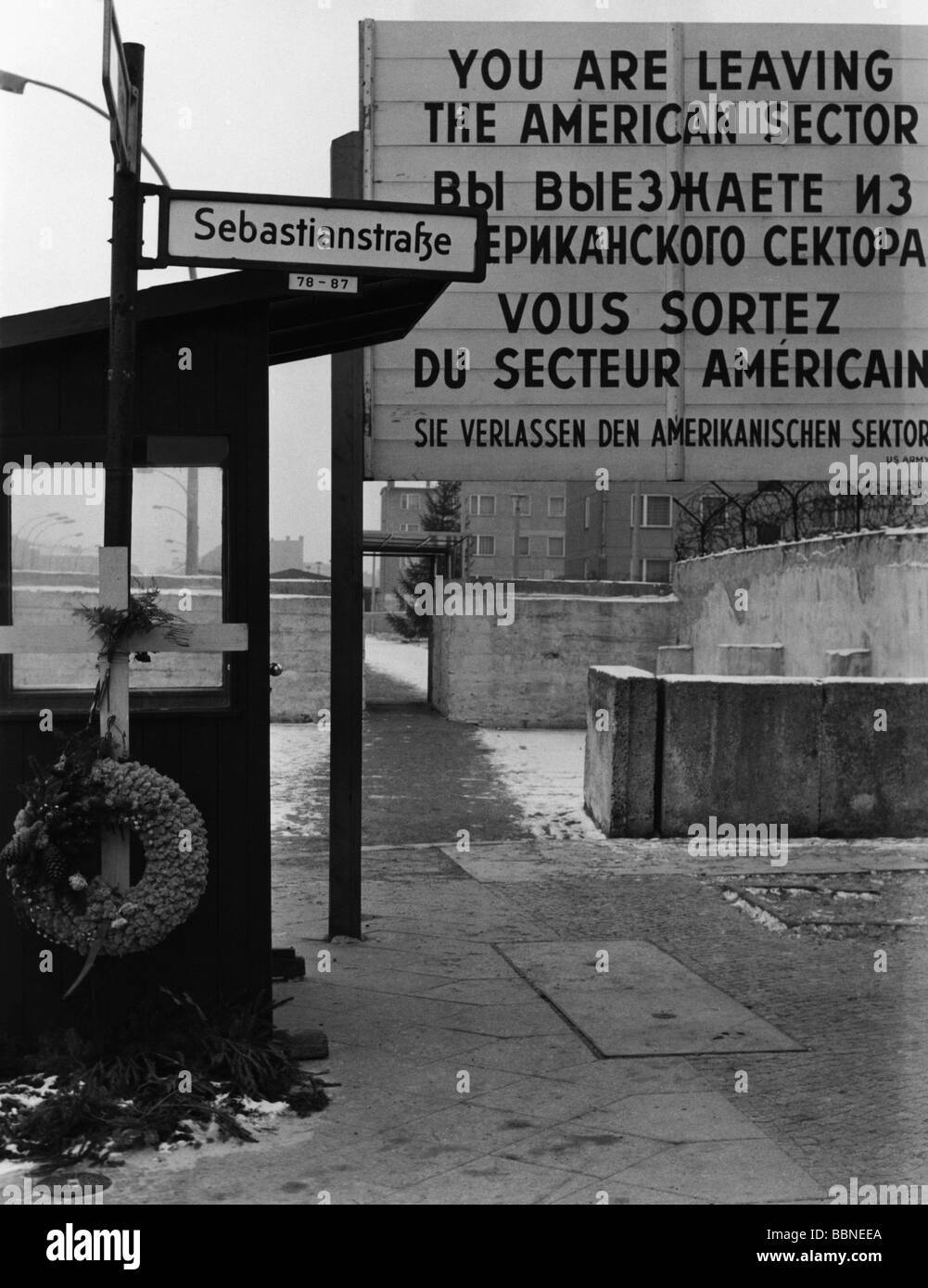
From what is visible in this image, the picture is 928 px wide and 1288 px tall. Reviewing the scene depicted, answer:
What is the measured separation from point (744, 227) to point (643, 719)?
159 inches

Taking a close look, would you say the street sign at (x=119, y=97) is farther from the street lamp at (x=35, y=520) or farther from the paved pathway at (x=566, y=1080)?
the paved pathway at (x=566, y=1080)

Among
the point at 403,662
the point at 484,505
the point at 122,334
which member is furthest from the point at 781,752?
the point at 484,505

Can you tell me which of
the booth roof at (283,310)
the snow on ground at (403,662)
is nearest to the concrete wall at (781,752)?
the booth roof at (283,310)

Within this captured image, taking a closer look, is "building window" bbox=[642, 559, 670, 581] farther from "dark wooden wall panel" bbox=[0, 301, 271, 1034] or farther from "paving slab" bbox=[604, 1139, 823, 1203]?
"paving slab" bbox=[604, 1139, 823, 1203]

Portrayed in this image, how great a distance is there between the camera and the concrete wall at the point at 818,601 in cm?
1460

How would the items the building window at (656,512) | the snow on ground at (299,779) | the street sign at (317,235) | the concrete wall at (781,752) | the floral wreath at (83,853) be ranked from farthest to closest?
1. the building window at (656,512)
2. the snow on ground at (299,779)
3. the concrete wall at (781,752)
4. the street sign at (317,235)
5. the floral wreath at (83,853)

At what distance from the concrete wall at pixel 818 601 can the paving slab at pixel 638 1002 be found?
7.17 m

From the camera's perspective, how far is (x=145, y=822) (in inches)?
203

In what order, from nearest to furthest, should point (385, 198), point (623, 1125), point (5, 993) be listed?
point (623, 1125) → point (5, 993) → point (385, 198)

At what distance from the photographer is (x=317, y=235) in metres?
5.38

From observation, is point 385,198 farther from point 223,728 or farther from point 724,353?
point 223,728

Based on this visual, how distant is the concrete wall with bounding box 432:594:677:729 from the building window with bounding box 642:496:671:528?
49.0 meters

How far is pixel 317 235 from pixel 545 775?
37.2ft
